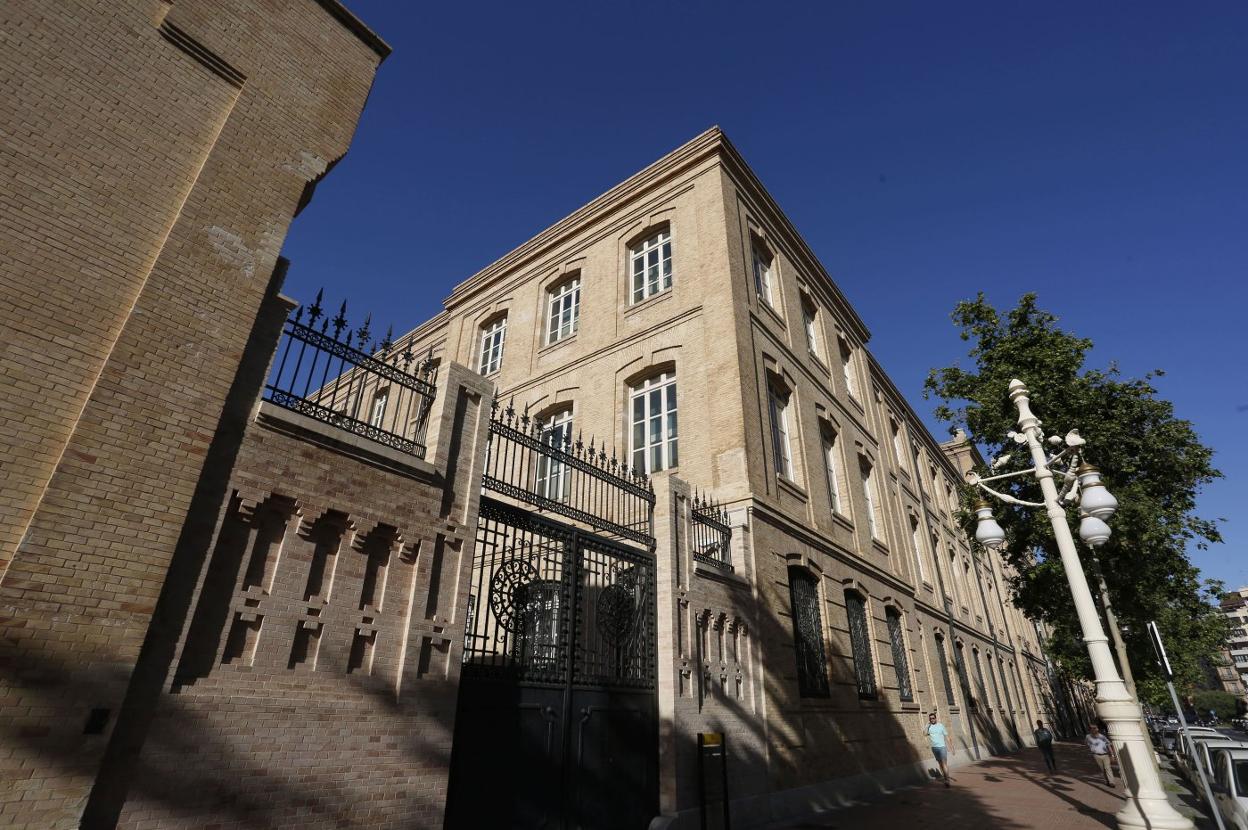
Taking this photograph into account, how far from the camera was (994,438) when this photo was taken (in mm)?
16188

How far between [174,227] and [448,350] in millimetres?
14689

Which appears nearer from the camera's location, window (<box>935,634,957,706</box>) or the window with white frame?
the window with white frame

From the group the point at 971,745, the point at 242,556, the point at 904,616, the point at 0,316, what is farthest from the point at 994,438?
the point at 0,316

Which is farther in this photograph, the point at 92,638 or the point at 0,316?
the point at 0,316

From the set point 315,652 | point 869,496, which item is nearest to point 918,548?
point 869,496

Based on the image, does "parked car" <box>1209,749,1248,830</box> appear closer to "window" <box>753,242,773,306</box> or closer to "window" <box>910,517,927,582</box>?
"window" <box>753,242,773,306</box>

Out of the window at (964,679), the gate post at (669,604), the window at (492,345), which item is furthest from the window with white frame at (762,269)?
the window at (964,679)

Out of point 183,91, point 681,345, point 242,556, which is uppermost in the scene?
point 681,345

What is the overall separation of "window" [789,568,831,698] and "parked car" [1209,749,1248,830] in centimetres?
558

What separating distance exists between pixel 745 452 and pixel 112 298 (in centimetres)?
924

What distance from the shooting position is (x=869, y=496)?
18734 mm

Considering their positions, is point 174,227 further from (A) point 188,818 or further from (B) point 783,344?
(B) point 783,344

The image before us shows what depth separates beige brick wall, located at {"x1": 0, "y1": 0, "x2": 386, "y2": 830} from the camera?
4059 millimetres

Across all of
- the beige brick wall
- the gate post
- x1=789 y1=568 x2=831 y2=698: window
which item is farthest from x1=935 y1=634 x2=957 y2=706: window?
the beige brick wall
